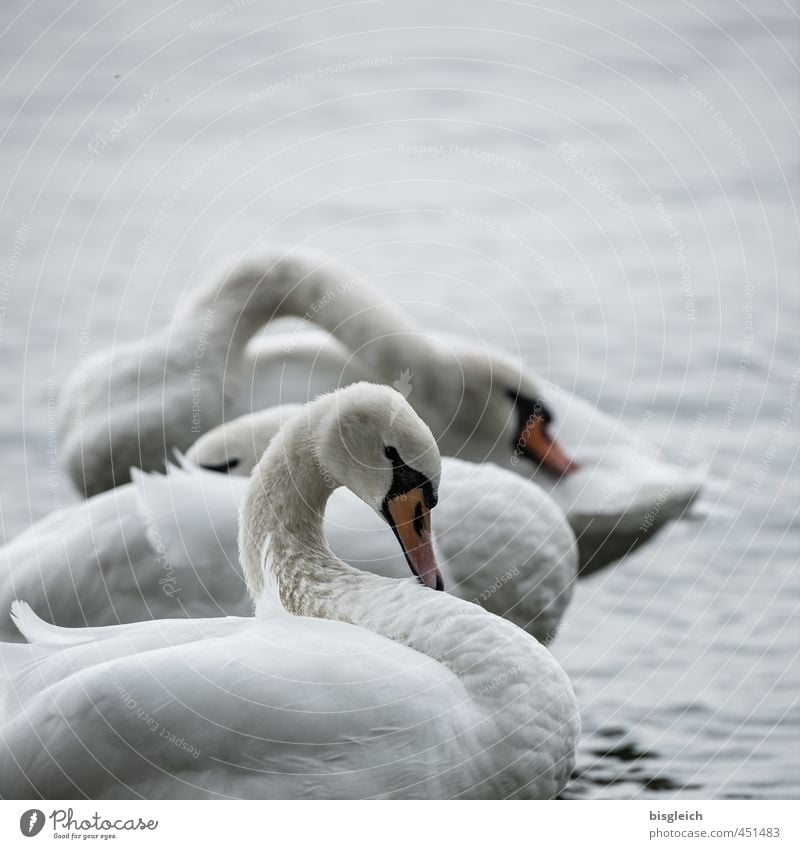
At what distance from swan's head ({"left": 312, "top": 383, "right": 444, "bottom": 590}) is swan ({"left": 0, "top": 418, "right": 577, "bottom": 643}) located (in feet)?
0.67

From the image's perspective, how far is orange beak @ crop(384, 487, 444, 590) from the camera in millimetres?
1807

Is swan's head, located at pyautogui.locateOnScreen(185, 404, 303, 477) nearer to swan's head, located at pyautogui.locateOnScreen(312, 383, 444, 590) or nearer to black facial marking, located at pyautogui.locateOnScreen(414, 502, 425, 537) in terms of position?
swan's head, located at pyautogui.locateOnScreen(312, 383, 444, 590)

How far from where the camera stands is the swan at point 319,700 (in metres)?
1.59

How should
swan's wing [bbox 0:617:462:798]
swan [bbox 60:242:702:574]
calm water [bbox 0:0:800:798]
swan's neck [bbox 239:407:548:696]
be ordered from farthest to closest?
calm water [bbox 0:0:800:798]
swan [bbox 60:242:702:574]
swan's neck [bbox 239:407:548:696]
swan's wing [bbox 0:617:462:798]

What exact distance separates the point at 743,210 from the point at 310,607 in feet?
7.61

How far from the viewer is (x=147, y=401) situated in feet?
8.74

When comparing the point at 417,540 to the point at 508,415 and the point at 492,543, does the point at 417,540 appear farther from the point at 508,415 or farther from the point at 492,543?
the point at 508,415

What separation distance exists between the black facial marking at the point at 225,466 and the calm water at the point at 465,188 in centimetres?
55

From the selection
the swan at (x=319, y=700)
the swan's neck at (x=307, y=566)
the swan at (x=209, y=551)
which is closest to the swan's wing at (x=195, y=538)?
the swan at (x=209, y=551)

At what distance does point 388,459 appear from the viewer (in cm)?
181

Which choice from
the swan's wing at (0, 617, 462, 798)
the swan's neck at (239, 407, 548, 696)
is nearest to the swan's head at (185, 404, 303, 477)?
the swan's neck at (239, 407, 548, 696)

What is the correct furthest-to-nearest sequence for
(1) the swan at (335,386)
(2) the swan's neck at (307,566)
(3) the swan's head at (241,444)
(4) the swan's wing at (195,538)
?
(1) the swan at (335,386) < (3) the swan's head at (241,444) < (4) the swan's wing at (195,538) < (2) the swan's neck at (307,566)

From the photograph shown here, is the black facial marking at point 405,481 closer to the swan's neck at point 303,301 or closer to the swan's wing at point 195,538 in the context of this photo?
the swan's wing at point 195,538

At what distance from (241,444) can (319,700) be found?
84cm
